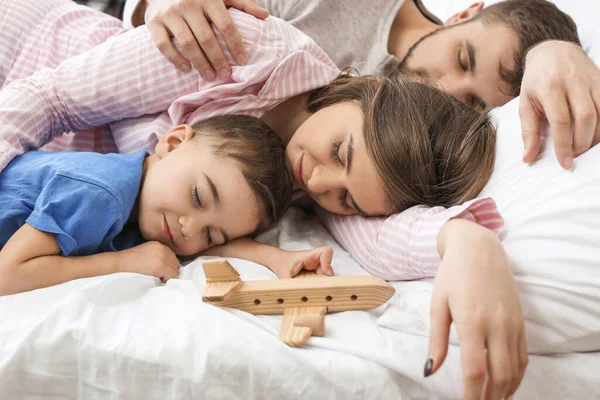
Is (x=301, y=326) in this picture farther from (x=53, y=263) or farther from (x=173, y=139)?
(x=173, y=139)

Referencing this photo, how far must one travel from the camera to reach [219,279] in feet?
2.53

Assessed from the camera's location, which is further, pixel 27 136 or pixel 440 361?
pixel 27 136

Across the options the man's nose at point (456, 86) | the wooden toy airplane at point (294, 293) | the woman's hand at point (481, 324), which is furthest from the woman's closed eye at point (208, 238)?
the man's nose at point (456, 86)

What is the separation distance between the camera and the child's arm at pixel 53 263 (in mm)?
793

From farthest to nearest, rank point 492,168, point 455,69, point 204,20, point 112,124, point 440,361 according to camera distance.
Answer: point 455,69 → point 112,124 → point 204,20 → point 492,168 → point 440,361

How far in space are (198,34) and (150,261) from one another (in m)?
0.46

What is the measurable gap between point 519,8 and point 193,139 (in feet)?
2.85

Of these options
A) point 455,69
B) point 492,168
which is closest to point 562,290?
point 492,168

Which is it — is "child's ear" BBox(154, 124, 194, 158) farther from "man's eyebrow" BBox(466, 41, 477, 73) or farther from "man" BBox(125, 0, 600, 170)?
"man's eyebrow" BBox(466, 41, 477, 73)

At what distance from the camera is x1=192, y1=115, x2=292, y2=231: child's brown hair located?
3.27 feet

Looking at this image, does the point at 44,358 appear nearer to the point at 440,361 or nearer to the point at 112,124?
the point at 440,361

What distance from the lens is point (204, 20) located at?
1071mm

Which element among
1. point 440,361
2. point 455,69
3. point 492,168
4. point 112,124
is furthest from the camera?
point 455,69

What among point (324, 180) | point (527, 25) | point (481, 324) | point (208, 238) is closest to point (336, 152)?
point (324, 180)
